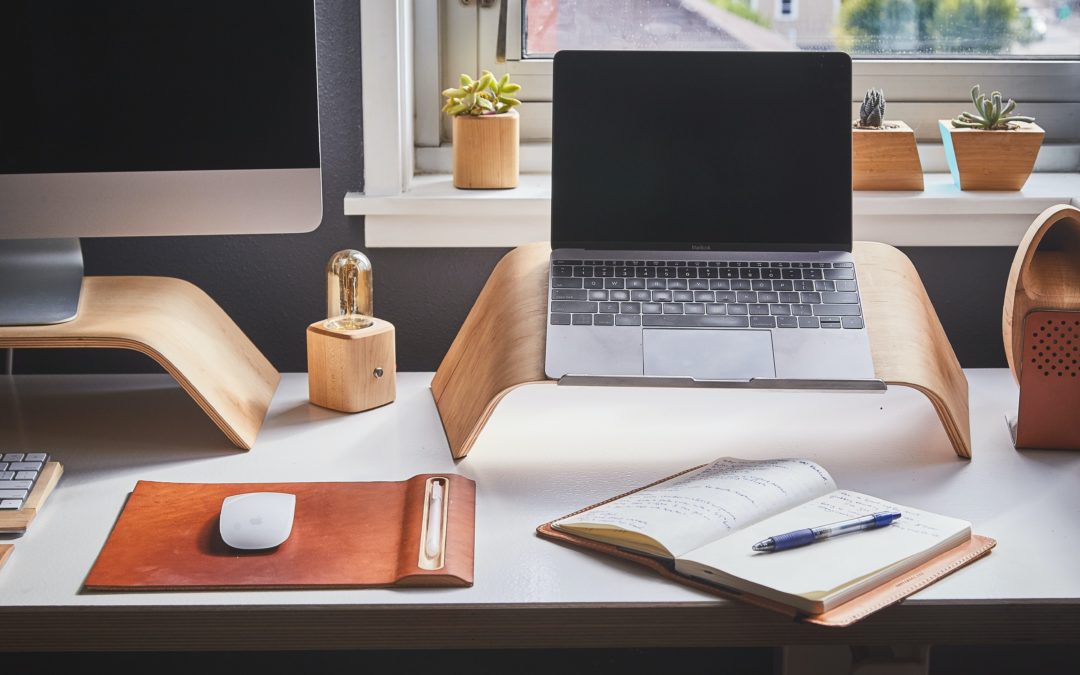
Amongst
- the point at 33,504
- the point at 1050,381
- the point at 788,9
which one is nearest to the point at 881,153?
the point at 788,9

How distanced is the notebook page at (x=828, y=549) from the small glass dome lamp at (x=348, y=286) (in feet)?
1.76

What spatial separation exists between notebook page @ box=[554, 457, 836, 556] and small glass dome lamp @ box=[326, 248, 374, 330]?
427 mm

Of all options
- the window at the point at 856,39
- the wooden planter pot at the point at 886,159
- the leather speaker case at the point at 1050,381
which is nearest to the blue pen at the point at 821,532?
the leather speaker case at the point at 1050,381

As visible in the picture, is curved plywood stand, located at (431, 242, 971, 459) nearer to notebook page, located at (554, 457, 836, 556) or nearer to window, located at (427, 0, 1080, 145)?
notebook page, located at (554, 457, 836, 556)

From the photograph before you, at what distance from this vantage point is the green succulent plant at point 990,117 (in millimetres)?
1349

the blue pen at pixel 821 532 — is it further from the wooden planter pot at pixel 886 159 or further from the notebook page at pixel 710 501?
the wooden planter pot at pixel 886 159

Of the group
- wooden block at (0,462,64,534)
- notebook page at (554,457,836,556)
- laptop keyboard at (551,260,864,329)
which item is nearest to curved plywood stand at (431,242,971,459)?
laptop keyboard at (551,260,864,329)

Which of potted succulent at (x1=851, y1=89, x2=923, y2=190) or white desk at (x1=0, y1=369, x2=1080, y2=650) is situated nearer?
white desk at (x1=0, y1=369, x2=1080, y2=650)

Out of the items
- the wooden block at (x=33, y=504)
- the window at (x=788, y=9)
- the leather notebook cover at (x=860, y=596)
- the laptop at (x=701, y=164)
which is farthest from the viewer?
the window at (x=788, y=9)

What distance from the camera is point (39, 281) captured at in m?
1.09

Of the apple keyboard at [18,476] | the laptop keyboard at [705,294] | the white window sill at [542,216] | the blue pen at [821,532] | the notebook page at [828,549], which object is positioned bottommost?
the notebook page at [828,549]

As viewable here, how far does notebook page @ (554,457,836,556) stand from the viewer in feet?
2.73

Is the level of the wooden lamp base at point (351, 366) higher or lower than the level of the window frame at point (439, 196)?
lower

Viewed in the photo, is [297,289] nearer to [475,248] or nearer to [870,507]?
[475,248]
